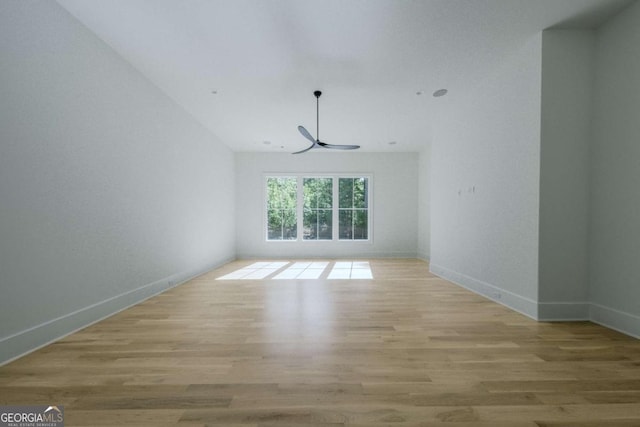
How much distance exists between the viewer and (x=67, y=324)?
2258 millimetres

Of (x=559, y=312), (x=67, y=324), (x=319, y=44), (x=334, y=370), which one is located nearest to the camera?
(x=334, y=370)

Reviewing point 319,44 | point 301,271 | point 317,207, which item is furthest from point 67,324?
point 317,207

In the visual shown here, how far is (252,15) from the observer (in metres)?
2.35

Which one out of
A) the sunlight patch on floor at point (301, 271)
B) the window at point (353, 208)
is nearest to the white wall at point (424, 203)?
the window at point (353, 208)

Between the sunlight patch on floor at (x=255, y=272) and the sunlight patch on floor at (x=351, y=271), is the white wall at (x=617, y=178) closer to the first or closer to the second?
the sunlight patch on floor at (x=351, y=271)

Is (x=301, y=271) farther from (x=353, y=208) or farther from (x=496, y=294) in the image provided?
(x=496, y=294)

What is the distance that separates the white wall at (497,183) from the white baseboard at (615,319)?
19.1 inches

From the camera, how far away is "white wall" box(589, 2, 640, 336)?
7.30ft

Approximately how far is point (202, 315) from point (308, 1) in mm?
2892

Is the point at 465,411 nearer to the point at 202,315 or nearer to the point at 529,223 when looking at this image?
the point at 529,223

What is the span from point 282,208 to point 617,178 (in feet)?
19.6

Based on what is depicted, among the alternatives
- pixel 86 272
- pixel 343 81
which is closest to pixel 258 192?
pixel 343 81

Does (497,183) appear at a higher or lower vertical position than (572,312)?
higher

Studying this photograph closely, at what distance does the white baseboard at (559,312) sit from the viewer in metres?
2.55
